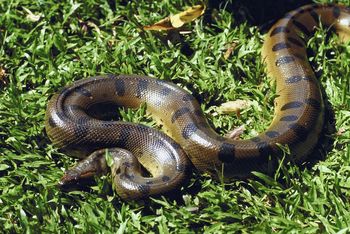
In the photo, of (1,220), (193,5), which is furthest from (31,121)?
(193,5)

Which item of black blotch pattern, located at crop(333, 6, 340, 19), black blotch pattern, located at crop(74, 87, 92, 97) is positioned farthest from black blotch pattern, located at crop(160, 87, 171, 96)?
black blotch pattern, located at crop(333, 6, 340, 19)

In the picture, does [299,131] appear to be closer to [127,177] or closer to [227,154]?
[227,154]

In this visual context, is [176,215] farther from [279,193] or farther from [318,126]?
[318,126]

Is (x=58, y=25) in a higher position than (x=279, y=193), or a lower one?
higher

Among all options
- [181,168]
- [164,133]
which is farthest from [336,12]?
[181,168]

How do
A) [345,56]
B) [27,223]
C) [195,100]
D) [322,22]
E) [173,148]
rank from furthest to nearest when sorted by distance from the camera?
1. [322,22]
2. [345,56]
3. [195,100]
4. [173,148]
5. [27,223]

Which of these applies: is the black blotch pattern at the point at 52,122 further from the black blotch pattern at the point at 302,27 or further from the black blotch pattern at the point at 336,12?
the black blotch pattern at the point at 336,12

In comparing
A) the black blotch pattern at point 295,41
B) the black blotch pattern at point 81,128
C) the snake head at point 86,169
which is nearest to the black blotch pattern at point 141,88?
→ the black blotch pattern at point 81,128
